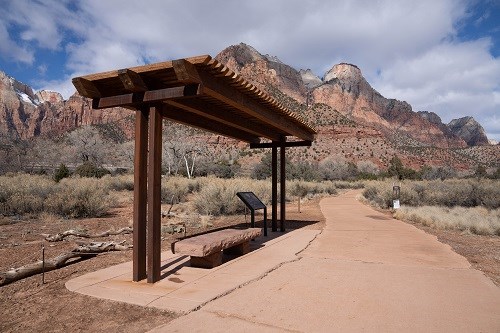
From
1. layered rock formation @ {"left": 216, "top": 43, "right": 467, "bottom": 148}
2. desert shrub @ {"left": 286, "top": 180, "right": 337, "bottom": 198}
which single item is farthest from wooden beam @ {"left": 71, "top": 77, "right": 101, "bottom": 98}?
layered rock formation @ {"left": 216, "top": 43, "right": 467, "bottom": 148}

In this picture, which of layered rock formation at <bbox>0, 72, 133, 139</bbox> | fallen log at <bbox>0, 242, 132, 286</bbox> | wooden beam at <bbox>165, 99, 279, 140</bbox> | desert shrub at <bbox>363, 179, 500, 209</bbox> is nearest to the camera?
fallen log at <bbox>0, 242, 132, 286</bbox>

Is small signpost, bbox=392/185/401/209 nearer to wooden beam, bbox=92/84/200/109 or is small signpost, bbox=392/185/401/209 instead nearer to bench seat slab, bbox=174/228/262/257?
bench seat slab, bbox=174/228/262/257

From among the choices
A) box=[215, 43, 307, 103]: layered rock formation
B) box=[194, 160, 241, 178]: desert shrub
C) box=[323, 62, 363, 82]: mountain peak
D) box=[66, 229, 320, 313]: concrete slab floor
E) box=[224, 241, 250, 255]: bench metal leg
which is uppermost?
box=[323, 62, 363, 82]: mountain peak

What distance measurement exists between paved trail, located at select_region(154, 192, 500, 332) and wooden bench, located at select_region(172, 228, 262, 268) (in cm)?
99

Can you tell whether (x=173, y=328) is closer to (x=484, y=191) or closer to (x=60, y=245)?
(x=60, y=245)

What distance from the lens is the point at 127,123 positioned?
294ft

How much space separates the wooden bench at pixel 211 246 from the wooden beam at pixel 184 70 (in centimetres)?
259

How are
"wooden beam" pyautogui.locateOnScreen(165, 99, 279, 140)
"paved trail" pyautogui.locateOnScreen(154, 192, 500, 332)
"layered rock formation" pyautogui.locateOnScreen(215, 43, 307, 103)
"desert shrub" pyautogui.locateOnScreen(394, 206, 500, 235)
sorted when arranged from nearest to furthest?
"paved trail" pyautogui.locateOnScreen(154, 192, 500, 332)
"wooden beam" pyautogui.locateOnScreen(165, 99, 279, 140)
"desert shrub" pyautogui.locateOnScreen(394, 206, 500, 235)
"layered rock formation" pyautogui.locateOnScreen(215, 43, 307, 103)

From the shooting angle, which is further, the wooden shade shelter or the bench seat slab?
the bench seat slab

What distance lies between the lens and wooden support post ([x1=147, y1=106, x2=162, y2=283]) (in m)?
5.59

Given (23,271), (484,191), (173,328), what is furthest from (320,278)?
(484,191)

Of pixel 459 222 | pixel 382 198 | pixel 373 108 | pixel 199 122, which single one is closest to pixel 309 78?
pixel 373 108

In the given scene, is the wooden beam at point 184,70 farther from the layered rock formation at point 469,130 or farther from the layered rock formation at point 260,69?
the layered rock formation at point 469,130

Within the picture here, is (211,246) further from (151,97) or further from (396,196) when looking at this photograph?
(396,196)
